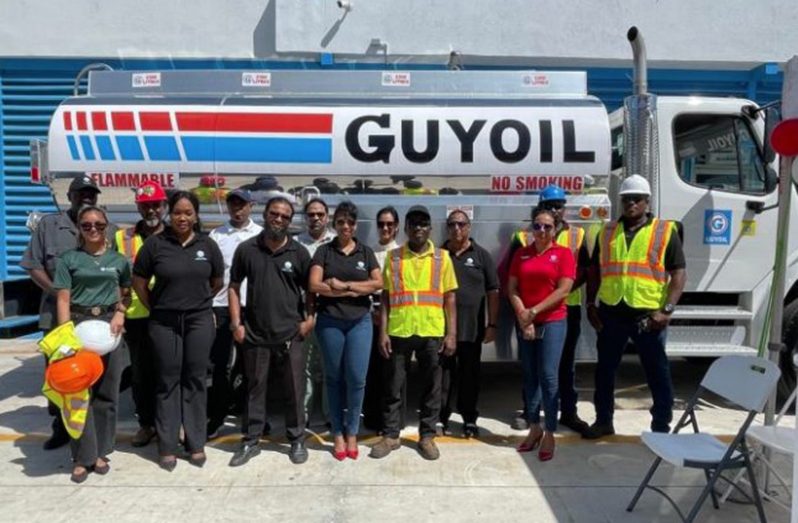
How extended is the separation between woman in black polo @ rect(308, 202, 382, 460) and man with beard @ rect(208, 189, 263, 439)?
0.72m

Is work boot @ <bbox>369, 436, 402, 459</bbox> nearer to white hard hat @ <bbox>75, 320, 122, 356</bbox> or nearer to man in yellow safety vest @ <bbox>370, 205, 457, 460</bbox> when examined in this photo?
man in yellow safety vest @ <bbox>370, 205, 457, 460</bbox>

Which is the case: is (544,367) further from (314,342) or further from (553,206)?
(314,342)

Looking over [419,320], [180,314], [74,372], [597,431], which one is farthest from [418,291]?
[74,372]

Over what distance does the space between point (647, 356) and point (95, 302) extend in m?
3.86

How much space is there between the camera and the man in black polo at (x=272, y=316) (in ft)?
14.9

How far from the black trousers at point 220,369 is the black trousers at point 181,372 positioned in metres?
0.40

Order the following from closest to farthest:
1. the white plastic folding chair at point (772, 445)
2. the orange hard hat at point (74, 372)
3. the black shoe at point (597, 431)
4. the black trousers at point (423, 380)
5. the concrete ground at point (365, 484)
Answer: the white plastic folding chair at point (772, 445) < the concrete ground at point (365, 484) < the orange hard hat at point (74, 372) < the black trousers at point (423, 380) < the black shoe at point (597, 431)

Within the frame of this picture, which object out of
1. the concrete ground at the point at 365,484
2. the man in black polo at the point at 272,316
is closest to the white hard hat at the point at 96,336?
the man in black polo at the point at 272,316

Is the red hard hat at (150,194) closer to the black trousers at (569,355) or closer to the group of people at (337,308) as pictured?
the group of people at (337,308)

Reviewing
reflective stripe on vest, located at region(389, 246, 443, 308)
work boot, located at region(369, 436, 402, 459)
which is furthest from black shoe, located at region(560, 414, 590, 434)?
reflective stripe on vest, located at region(389, 246, 443, 308)

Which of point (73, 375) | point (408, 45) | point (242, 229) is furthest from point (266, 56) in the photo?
point (73, 375)

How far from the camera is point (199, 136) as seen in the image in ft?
17.7

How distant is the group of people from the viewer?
4.45 m

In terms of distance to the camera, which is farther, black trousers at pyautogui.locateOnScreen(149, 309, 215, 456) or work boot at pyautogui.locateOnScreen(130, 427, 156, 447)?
work boot at pyautogui.locateOnScreen(130, 427, 156, 447)
